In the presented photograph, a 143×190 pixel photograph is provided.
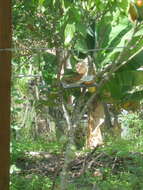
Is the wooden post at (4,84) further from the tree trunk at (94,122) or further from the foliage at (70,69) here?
the tree trunk at (94,122)

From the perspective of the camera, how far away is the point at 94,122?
782 centimetres

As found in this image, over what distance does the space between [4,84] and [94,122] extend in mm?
5453

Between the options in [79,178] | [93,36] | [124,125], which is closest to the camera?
[79,178]

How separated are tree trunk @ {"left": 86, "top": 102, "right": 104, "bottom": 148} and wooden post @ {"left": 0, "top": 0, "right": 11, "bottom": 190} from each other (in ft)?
17.3

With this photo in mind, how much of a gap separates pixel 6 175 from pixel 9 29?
33.1 inches

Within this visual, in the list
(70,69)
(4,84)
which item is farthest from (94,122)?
(4,84)

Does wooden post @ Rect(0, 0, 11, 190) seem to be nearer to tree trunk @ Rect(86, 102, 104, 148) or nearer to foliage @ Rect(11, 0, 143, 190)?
foliage @ Rect(11, 0, 143, 190)

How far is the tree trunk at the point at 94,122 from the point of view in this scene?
7.78 meters

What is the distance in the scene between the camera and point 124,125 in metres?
9.72

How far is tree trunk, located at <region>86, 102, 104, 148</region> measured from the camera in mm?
7777

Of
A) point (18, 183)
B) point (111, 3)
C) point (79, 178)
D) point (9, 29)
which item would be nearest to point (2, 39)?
point (9, 29)

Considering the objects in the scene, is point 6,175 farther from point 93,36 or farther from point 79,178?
point 93,36

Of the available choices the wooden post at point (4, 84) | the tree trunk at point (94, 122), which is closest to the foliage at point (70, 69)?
the wooden post at point (4, 84)

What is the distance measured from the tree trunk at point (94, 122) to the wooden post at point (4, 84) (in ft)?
17.3
